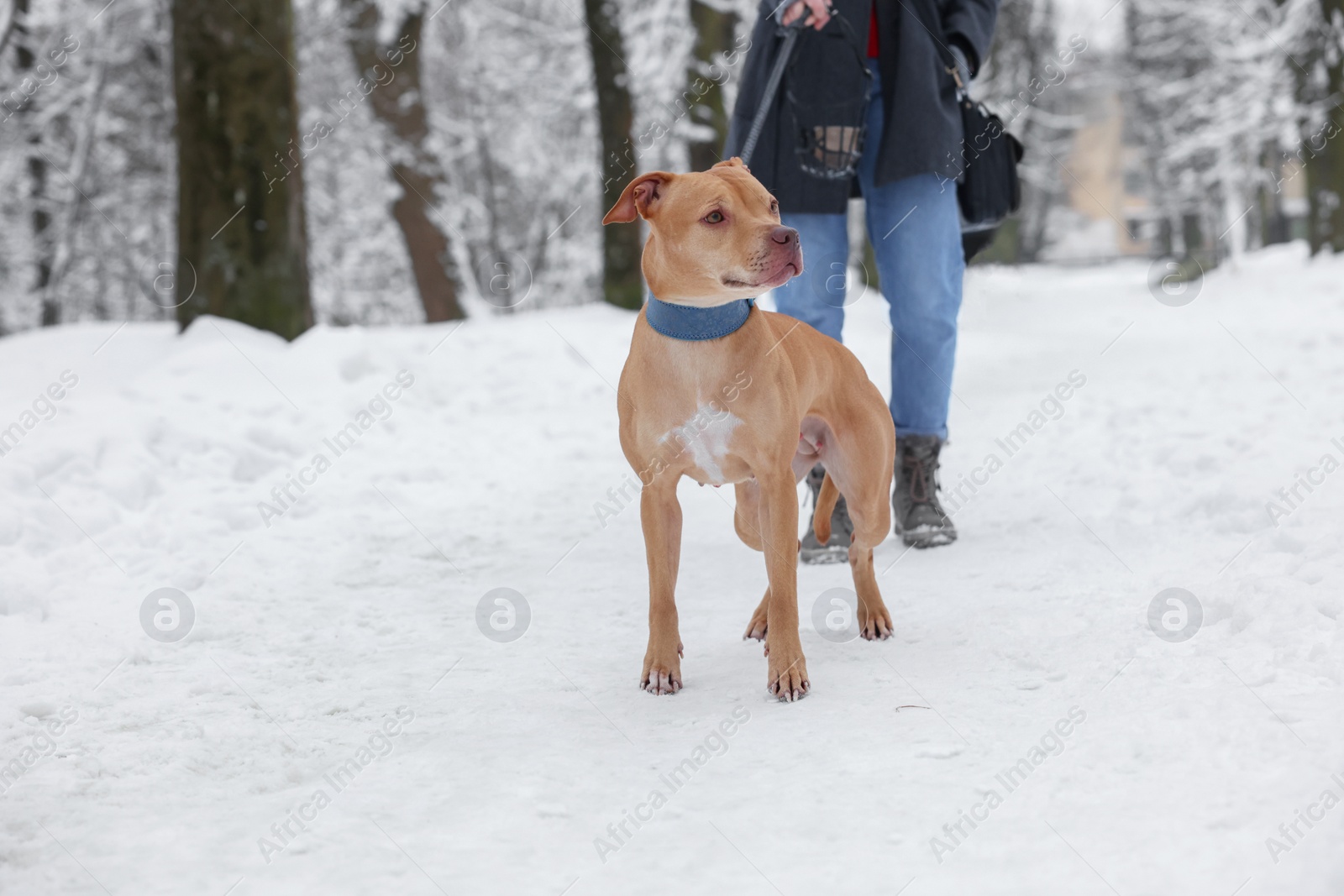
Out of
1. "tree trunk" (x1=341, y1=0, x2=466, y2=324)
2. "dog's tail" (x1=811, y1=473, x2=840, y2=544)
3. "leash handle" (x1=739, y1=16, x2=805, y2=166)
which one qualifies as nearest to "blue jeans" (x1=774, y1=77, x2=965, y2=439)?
"leash handle" (x1=739, y1=16, x2=805, y2=166)

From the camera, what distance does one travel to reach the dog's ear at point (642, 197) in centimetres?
292

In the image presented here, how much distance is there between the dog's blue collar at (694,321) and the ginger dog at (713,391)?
1cm

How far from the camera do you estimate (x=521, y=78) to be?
19.1 metres

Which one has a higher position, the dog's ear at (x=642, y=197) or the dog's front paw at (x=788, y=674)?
the dog's ear at (x=642, y=197)

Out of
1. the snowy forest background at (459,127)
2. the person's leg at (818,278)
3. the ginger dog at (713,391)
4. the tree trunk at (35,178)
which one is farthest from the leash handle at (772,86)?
the tree trunk at (35,178)

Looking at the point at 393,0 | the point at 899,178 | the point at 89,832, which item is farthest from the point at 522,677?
the point at 393,0

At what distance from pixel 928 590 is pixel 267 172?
5.72 meters

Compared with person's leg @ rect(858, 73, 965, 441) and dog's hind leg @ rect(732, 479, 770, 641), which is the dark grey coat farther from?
dog's hind leg @ rect(732, 479, 770, 641)

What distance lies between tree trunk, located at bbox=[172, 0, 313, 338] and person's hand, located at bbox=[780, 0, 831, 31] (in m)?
4.63

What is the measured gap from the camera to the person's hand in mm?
3977

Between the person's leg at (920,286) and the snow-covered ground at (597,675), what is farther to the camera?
the person's leg at (920,286)

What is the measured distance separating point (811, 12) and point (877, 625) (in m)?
2.32

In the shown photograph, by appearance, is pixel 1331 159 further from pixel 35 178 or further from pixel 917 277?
pixel 35 178

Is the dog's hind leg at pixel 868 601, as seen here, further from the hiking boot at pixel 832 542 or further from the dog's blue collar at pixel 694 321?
the dog's blue collar at pixel 694 321
